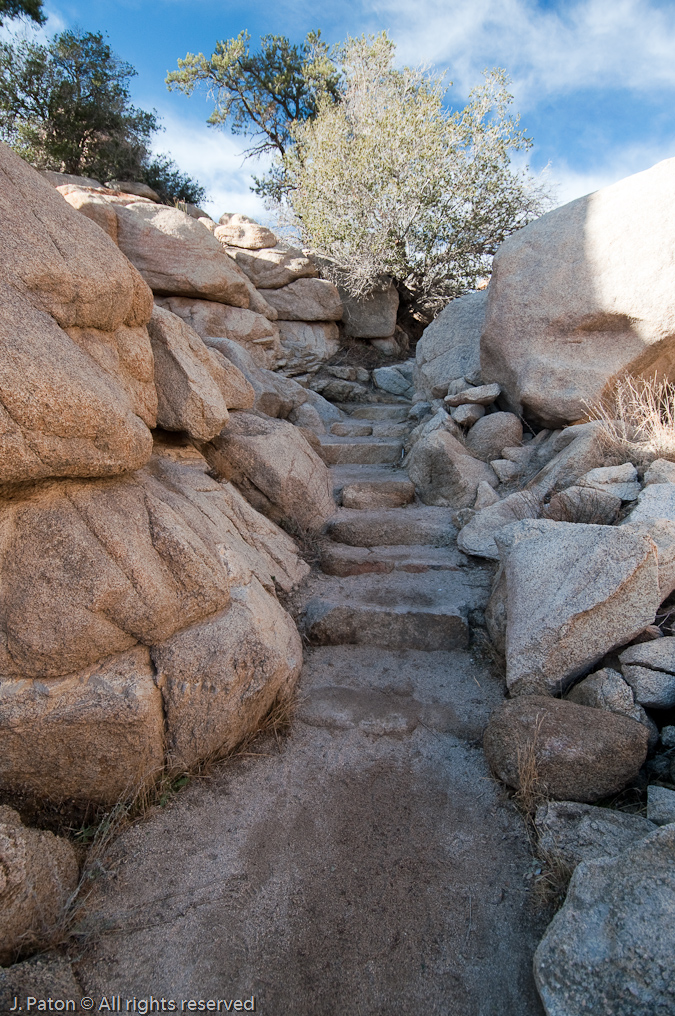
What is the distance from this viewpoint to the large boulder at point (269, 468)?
4.33m

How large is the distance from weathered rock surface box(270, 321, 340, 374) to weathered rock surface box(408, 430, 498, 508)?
4992 mm

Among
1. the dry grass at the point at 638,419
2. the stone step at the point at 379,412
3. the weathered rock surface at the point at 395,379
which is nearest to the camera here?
the dry grass at the point at 638,419

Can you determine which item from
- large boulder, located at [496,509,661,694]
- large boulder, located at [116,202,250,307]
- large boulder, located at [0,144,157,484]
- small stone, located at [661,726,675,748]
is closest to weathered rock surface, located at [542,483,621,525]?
large boulder, located at [496,509,661,694]

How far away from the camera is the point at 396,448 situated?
6.62 metres

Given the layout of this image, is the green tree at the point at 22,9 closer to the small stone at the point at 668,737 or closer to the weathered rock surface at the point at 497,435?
the weathered rock surface at the point at 497,435

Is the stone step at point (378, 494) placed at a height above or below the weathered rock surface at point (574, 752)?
above

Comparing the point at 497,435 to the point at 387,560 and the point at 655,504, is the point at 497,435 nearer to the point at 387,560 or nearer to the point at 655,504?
the point at 387,560

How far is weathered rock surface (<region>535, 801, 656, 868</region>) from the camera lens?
6.58 feet

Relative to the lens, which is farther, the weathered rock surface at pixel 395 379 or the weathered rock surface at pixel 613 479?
the weathered rock surface at pixel 395 379

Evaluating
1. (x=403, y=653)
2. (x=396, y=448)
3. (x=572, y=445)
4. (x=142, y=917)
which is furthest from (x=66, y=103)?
(x=142, y=917)

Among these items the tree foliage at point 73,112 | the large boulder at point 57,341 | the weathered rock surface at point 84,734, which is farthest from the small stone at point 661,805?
the tree foliage at point 73,112

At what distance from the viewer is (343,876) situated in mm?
2105

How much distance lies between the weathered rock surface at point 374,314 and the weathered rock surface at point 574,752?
9632 millimetres

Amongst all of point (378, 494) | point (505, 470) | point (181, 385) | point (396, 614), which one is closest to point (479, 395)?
point (505, 470)
